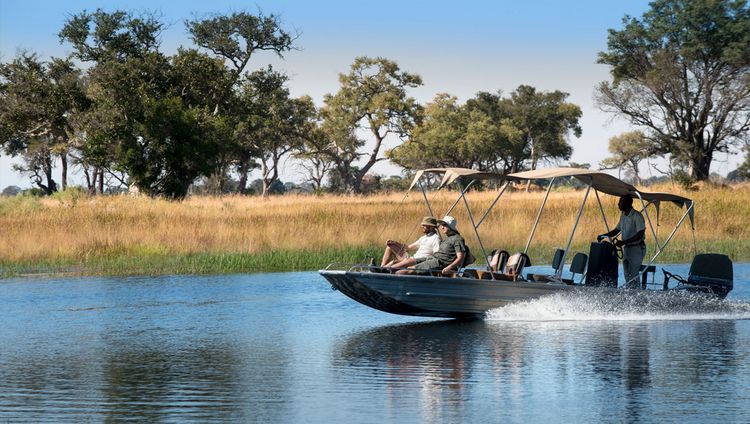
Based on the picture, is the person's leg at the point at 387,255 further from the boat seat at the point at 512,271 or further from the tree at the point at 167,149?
the tree at the point at 167,149

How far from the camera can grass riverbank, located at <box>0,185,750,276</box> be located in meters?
27.4

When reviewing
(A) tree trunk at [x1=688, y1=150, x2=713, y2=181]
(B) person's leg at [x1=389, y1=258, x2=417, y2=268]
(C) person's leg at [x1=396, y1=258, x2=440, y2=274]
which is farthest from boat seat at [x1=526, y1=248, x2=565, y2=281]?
(A) tree trunk at [x1=688, y1=150, x2=713, y2=181]

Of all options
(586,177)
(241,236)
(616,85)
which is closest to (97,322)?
(586,177)

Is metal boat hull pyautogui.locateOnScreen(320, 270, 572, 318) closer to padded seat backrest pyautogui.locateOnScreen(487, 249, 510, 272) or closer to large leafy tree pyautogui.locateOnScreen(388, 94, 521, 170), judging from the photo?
padded seat backrest pyautogui.locateOnScreen(487, 249, 510, 272)

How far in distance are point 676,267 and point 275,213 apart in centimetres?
1268

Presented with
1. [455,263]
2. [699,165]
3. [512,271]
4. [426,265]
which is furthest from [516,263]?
[699,165]

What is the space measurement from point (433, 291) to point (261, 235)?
574 inches

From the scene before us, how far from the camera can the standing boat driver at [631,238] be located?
663 inches

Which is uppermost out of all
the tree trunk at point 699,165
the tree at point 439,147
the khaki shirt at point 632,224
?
the tree at point 439,147

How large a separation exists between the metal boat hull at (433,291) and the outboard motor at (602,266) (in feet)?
3.20

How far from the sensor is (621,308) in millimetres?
16844

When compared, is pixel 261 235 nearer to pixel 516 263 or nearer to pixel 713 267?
pixel 516 263

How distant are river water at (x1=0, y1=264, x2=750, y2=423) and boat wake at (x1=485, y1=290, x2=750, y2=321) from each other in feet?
0.10

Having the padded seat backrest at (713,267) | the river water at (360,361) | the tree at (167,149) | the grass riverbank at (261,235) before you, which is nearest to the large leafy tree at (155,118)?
the tree at (167,149)
